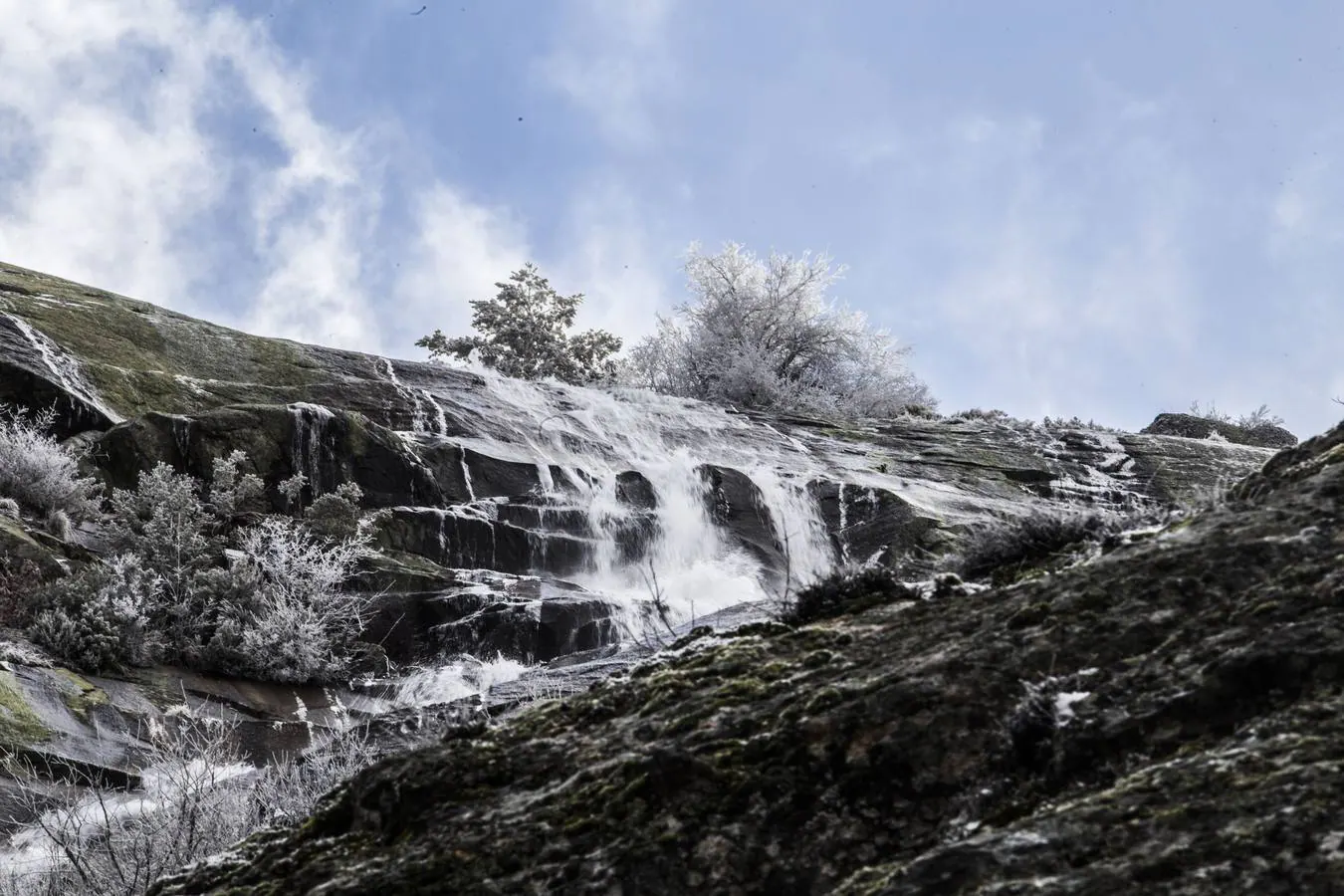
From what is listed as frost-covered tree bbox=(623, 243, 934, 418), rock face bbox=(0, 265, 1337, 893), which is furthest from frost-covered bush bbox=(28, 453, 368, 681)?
frost-covered tree bbox=(623, 243, 934, 418)

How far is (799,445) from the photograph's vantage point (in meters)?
24.1

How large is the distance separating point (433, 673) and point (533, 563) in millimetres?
4393

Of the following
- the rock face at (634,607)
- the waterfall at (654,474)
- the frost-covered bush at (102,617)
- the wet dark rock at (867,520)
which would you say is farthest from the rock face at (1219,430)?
the frost-covered bush at (102,617)

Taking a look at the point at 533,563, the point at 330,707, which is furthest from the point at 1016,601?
the point at 533,563

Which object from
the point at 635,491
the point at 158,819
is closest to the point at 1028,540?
the point at 158,819

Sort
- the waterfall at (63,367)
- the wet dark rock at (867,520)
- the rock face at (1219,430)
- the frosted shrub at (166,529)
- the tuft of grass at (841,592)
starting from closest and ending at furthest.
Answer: the tuft of grass at (841,592), the frosted shrub at (166,529), the waterfall at (63,367), the wet dark rock at (867,520), the rock face at (1219,430)

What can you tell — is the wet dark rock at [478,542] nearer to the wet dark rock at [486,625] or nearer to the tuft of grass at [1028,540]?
the wet dark rock at [486,625]

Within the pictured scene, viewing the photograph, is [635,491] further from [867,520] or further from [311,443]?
[311,443]

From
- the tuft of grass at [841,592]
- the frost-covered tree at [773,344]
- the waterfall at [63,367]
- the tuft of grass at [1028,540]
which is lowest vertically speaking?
the tuft of grass at [841,592]

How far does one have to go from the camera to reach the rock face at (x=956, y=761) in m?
1.94

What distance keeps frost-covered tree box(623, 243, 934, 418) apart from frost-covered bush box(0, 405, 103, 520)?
20.9 meters

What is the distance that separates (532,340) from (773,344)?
29.1ft

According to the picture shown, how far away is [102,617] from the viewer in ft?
38.5

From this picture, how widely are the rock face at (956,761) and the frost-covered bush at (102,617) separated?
380 inches
